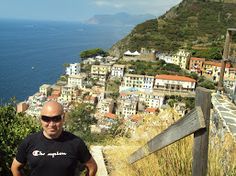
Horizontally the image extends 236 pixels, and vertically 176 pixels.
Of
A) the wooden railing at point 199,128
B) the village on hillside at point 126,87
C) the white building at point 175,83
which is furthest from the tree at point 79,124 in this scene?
the white building at point 175,83

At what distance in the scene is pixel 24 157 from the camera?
6.68 ft

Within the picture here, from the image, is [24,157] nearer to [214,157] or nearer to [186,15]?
[214,157]

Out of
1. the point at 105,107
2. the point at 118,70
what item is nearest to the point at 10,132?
the point at 105,107

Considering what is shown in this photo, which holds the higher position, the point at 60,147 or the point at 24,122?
the point at 60,147

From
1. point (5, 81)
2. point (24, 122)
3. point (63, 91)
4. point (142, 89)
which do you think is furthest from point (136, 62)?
point (24, 122)

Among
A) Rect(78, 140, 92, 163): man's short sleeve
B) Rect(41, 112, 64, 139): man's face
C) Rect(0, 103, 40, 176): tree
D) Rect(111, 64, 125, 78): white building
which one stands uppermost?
Rect(41, 112, 64, 139): man's face

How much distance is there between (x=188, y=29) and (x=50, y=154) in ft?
202

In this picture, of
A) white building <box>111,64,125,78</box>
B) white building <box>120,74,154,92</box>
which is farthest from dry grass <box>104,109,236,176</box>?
white building <box>111,64,125,78</box>

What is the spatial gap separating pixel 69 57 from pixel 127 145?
83.6m

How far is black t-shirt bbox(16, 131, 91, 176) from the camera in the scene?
76.7 inches

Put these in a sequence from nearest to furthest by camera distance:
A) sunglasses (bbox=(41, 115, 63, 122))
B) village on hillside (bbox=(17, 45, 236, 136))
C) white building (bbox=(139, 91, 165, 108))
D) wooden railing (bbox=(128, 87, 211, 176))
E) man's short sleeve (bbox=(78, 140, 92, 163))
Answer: wooden railing (bbox=(128, 87, 211, 176)), sunglasses (bbox=(41, 115, 63, 122)), man's short sleeve (bbox=(78, 140, 92, 163)), village on hillside (bbox=(17, 45, 236, 136)), white building (bbox=(139, 91, 165, 108))

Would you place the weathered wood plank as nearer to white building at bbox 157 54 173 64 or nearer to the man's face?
the man's face

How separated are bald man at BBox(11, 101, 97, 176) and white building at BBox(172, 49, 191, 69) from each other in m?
46.6

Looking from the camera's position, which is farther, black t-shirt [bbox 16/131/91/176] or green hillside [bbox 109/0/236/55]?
green hillside [bbox 109/0/236/55]
